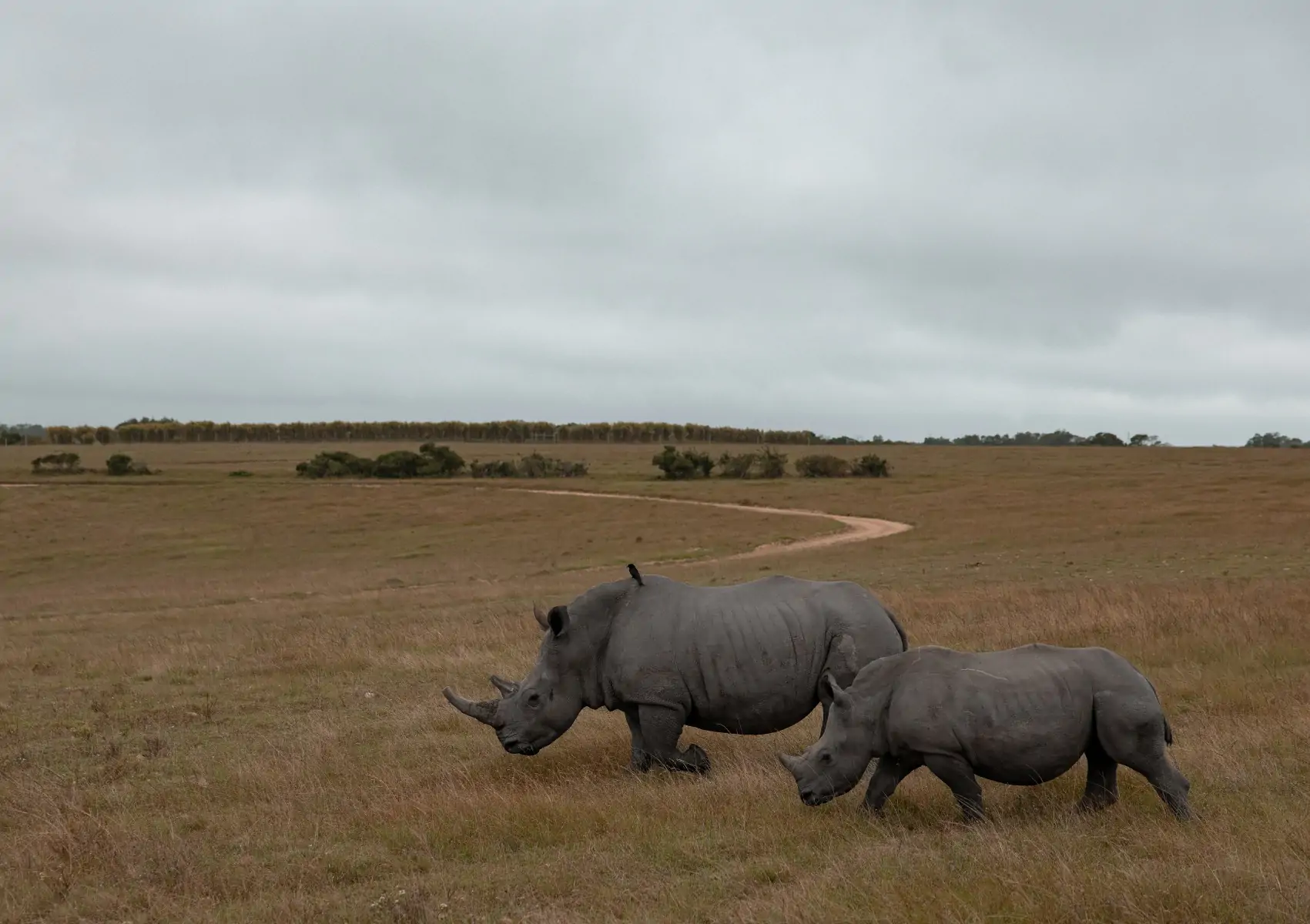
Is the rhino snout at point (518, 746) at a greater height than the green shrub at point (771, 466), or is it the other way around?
the green shrub at point (771, 466)

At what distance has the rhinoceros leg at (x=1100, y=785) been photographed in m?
7.88

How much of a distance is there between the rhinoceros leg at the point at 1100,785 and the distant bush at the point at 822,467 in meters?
67.0

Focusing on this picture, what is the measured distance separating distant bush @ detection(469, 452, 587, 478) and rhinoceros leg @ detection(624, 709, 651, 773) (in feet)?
224

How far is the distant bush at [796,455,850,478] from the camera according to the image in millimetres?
75188

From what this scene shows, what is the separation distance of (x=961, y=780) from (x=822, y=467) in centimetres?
6829

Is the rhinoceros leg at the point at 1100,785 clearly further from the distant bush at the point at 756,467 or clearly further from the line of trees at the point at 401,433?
the line of trees at the point at 401,433

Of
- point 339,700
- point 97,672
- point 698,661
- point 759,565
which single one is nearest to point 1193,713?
point 698,661

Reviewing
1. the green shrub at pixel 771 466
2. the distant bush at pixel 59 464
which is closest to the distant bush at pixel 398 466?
the distant bush at pixel 59 464

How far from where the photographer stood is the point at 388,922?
6375 millimetres

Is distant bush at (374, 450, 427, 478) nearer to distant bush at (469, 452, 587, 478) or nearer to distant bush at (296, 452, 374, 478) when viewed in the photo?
distant bush at (296, 452, 374, 478)

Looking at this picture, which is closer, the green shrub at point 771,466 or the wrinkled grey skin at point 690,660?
the wrinkled grey skin at point 690,660

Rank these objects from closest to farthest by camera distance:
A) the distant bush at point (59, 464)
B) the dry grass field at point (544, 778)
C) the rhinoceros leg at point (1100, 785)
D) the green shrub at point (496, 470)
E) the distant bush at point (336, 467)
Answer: the dry grass field at point (544, 778), the rhinoceros leg at point (1100, 785), the distant bush at point (59, 464), the distant bush at point (336, 467), the green shrub at point (496, 470)

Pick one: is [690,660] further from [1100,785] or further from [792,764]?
[1100,785]

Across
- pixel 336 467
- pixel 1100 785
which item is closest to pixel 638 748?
pixel 1100 785
